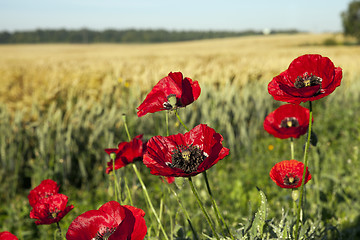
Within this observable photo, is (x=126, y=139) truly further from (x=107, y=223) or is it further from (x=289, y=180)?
(x=107, y=223)

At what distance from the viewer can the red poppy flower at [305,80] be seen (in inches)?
28.7

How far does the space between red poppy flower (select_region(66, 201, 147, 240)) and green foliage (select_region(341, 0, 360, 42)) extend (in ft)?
128

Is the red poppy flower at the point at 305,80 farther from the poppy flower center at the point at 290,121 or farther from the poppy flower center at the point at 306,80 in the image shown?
the poppy flower center at the point at 290,121

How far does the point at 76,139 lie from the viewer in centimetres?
307

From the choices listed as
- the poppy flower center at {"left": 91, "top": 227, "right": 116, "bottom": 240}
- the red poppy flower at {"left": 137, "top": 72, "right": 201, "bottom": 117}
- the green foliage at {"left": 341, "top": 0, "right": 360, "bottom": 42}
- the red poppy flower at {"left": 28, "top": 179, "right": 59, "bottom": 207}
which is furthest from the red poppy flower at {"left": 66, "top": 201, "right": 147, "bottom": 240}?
the green foliage at {"left": 341, "top": 0, "right": 360, "bottom": 42}

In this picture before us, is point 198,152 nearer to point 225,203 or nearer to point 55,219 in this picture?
point 55,219

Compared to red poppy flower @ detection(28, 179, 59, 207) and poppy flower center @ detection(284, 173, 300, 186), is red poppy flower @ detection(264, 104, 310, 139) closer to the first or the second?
poppy flower center @ detection(284, 173, 300, 186)

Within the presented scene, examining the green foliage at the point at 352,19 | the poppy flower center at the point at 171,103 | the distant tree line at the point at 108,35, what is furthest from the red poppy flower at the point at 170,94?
the distant tree line at the point at 108,35

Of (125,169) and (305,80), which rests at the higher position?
(305,80)

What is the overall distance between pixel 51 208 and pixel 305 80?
763 mm

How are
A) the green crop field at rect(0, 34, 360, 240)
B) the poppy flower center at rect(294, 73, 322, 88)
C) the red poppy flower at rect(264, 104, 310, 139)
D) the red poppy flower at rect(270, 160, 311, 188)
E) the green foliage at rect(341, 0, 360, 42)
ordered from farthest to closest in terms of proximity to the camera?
1. the green foliage at rect(341, 0, 360, 42)
2. the green crop field at rect(0, 34, 360, 240)
3. the red poppy flower at rect(264, 104, 310, 139)
4. the red poppy flower at rect(270, 160, 311, 188)
5. the poppy flower center at rect(294, 73, 322, 88)

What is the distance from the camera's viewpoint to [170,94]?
0.88 m

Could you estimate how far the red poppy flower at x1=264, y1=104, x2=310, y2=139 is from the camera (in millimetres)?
1104

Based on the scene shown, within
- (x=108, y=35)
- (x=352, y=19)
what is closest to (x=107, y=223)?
(x=352, y=19)
